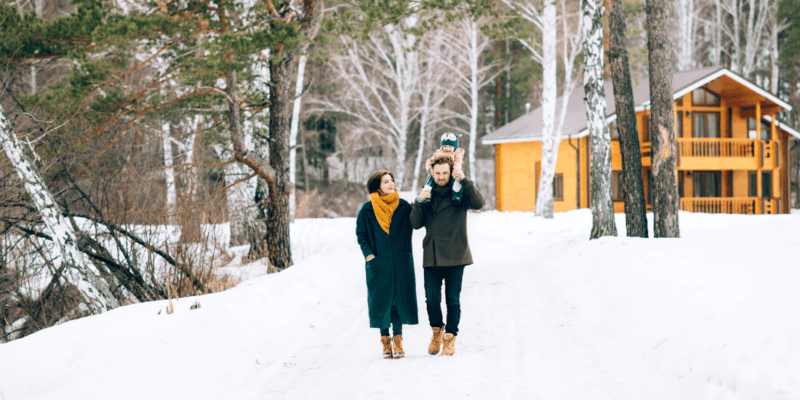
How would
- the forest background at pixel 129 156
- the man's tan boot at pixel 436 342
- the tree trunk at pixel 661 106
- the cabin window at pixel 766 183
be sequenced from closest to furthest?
1. the man's tan boot at pixel 436 342
2. the forest background at pixel 129 156
3. the tree trunk at pixel 661 106
4. the cabin window at pixel 766 183

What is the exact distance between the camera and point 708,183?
25.7 metres

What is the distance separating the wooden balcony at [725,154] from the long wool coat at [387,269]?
2031cm

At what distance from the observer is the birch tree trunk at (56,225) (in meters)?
7.42

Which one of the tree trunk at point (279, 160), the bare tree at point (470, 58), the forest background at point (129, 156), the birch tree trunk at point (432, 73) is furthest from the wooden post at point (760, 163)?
the tree trunk at point (279, 160)

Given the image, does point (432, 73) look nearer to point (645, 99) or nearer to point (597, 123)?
point (645, 99)

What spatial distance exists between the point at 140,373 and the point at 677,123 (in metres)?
24.3

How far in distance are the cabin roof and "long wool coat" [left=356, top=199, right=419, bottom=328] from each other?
55.9ft

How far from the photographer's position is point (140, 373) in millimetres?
4559

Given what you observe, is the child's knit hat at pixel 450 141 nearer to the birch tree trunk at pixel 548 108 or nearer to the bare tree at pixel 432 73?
the birch tree trunk at pixel 548 108

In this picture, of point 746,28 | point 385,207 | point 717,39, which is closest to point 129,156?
point 385,207

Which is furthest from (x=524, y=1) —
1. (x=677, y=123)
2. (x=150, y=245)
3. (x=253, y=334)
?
(x=253, y=334)

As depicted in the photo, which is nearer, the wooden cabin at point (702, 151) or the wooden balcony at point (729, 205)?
the wooden cabin at point (702, 151)

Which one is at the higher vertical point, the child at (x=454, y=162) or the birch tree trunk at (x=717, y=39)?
the birch tree trunk at (x=717, y=39)

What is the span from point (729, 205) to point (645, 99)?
6398 millimetres
